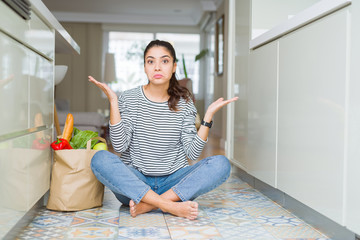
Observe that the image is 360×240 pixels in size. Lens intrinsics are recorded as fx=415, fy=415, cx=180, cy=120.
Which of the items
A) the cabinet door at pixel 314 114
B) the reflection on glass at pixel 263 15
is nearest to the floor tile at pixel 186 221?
the cabinet door at pixel 314 114

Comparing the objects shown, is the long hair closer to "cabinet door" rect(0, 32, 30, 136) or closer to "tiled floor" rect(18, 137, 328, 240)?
"tiled floor" rect(18, 137, 328, 240)

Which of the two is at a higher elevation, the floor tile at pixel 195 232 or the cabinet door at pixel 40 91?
the cabinet door at pixel 40 91

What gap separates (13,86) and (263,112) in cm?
143

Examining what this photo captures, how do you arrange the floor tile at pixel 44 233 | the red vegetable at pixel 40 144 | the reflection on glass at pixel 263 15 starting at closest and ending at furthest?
the floor tile at pixel 44 233 < the red vegetable at pixel 40 144 < the reflection on glass at pixel 263 15

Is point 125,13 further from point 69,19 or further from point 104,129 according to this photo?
point 104,129

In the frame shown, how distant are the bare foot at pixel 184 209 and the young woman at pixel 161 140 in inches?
1.5

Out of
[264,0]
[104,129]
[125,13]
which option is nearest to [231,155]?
[264,0]

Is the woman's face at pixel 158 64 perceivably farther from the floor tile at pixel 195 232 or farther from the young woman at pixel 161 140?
the floor tile at pixel 195 232

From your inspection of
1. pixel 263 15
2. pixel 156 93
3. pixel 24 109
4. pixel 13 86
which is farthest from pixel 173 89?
pixel 263 15

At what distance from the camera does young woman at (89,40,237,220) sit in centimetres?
192

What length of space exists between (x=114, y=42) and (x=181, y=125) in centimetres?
759

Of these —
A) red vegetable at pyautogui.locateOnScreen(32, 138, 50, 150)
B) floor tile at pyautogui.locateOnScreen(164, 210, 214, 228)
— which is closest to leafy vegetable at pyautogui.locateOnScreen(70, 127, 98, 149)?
red vegetable at pyautogui.locateOnScreen(32, 138, 50, 150)

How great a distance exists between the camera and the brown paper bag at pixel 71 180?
6.35ft

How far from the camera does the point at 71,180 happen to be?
6.37 ft
